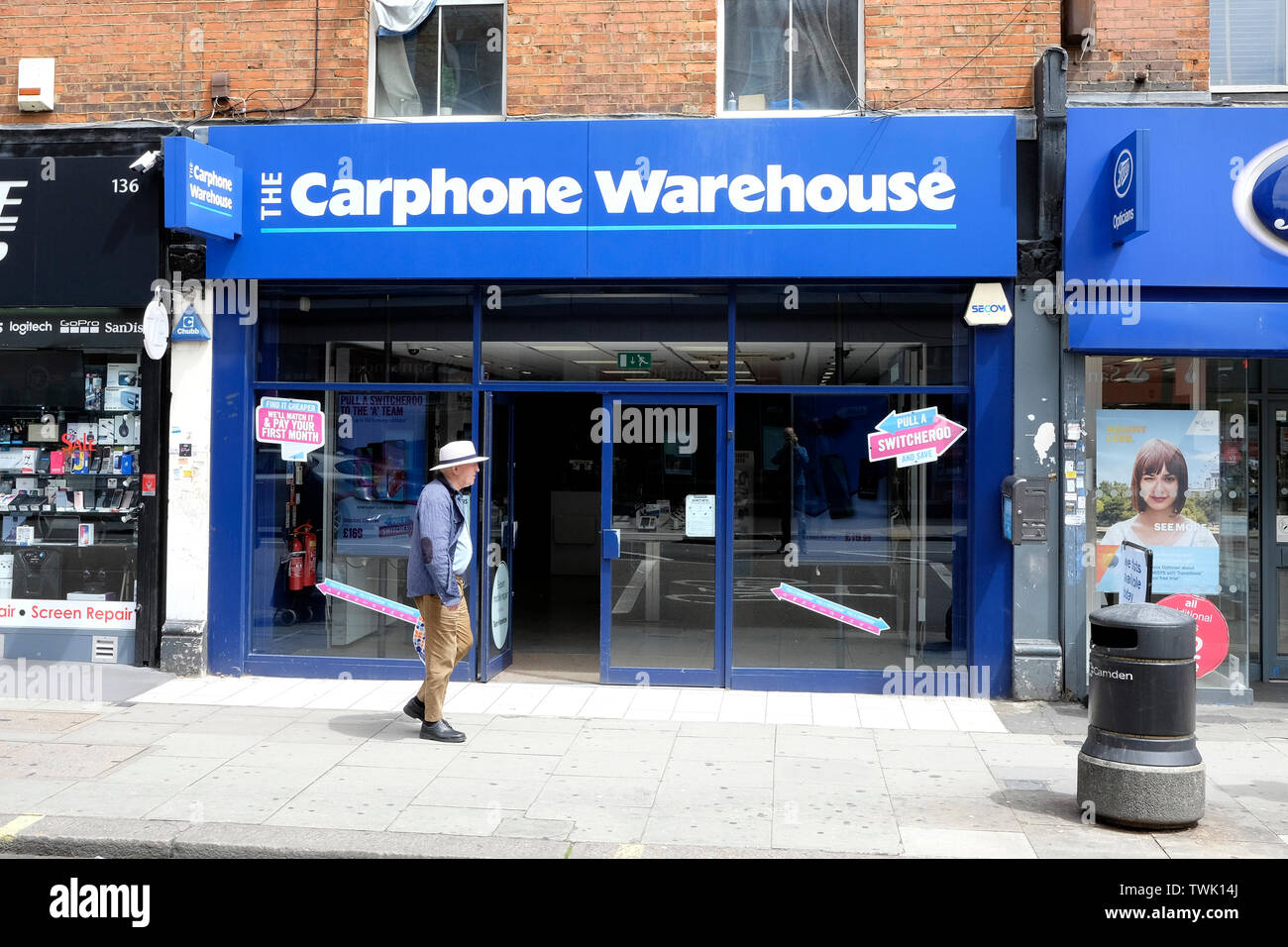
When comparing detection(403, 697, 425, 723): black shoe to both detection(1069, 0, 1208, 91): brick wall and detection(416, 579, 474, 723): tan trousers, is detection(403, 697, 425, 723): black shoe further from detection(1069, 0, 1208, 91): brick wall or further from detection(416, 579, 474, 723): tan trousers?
detection(1069, 0, 1208, 91): brick wall

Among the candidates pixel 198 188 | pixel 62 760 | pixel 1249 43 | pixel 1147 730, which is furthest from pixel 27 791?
pixel 1249 43

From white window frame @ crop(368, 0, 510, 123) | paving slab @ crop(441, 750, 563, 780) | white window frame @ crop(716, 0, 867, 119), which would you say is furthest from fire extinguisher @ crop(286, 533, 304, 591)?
white window frame @ crop(716, 0, 867, 119)

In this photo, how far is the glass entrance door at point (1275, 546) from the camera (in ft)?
31.8

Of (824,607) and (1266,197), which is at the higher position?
(1266,197)

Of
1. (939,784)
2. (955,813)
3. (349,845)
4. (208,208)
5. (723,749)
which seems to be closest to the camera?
(349,845)

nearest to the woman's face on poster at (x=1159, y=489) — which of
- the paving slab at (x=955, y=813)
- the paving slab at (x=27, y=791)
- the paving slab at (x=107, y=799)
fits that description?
the paving slab at (x=955, y=813)

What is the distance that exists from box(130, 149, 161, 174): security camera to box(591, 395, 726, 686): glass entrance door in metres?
4.12

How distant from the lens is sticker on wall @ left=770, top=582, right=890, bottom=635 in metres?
9.03

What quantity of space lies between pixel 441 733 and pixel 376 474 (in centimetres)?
289

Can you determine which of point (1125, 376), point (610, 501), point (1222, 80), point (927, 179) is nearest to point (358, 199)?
point (610, 501)

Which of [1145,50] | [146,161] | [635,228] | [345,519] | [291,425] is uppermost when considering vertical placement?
[1145,50]

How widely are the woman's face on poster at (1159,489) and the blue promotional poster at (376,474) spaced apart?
18.9 feet

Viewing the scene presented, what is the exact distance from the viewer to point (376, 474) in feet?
31.2

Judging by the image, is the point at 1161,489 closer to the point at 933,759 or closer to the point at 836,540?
the point at 836,540
